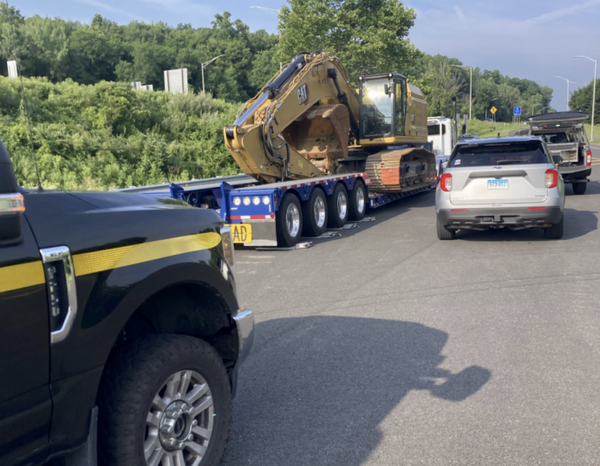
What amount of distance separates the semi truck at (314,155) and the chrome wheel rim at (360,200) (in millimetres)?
24

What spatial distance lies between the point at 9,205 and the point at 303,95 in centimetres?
1125

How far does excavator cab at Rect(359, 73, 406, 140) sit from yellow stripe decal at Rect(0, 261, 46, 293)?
46.6ft

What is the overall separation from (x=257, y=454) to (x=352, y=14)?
30999 mm

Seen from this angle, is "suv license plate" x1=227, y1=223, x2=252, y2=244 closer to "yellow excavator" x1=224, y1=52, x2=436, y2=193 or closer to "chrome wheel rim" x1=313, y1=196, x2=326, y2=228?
"yellow excavator" x1=224, y1=52, x2=436, y2=193

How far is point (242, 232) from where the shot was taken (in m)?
10.5

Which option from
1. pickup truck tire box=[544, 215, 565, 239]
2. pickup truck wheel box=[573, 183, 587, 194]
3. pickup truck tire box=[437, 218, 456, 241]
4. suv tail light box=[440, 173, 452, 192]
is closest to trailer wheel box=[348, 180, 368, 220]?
pickup truck tire box=[437, 218, 456, 241]

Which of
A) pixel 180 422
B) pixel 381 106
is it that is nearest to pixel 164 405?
pixel 180 422

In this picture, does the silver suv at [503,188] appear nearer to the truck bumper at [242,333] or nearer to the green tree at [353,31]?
the truck bumper at [242,333]

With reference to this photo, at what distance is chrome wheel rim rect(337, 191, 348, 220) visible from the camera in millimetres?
12909

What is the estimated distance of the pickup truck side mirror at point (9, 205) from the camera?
2162mm

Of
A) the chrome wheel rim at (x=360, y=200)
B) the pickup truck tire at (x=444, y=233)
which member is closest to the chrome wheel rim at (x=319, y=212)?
the chrome wheel rim at (x=360, y=200)

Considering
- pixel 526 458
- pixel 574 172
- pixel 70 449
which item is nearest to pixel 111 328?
pixel 70 449

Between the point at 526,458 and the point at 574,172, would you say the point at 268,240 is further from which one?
the point at 574,172

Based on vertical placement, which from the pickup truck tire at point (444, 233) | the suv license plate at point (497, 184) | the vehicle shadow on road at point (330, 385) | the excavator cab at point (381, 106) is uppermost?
the excavator cab at point (381, 106)
